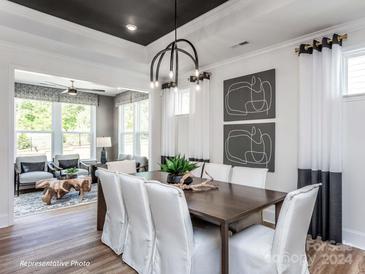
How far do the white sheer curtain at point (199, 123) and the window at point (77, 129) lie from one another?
13.9ft

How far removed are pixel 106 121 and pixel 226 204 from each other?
262 inches

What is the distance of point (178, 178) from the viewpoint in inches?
107

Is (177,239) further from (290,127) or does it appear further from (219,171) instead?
(290,127)

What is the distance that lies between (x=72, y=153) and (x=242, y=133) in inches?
214

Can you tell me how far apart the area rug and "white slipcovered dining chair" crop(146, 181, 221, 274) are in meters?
3.14

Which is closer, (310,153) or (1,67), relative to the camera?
(310,153)

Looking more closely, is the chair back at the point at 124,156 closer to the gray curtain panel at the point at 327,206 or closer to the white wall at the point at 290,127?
the white wall at the point at 290,127

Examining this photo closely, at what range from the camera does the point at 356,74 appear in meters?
2.83

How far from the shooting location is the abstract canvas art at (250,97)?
3550 millimetres

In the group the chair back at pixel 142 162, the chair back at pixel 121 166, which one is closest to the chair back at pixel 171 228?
the chair back at pixel 121 166

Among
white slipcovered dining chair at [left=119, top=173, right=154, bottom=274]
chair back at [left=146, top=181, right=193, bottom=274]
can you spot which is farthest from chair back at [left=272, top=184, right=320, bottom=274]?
white slipcovered dining chair at [left=119, top=173, right=154, bottom=274]

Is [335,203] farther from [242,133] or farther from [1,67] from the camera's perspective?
[1,67]

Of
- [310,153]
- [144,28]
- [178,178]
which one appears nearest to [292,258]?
[178,178]

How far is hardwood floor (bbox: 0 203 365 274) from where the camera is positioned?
2287 mm
